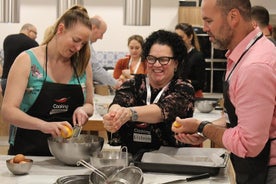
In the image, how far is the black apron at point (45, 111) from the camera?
2723mm

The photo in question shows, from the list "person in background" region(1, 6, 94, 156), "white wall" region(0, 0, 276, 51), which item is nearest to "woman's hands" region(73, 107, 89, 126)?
"person in background" region(1, 6, 94, 156)

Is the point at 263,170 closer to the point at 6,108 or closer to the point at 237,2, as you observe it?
the point at 237,2

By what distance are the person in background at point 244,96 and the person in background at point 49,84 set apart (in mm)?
778

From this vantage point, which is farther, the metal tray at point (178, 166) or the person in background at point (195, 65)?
the person in background at point (195, 65)

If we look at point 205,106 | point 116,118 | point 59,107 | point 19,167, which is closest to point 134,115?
point 116,118

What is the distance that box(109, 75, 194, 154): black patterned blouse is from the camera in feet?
8.96

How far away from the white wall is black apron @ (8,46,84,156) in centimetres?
642

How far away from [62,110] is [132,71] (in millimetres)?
3446

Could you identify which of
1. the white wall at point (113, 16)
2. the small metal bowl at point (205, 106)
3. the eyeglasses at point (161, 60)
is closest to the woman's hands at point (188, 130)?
the eyeglasses at point (161, 60)

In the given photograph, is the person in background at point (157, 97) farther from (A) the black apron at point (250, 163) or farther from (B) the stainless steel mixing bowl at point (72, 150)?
(A) the black apron at point (250, 163)

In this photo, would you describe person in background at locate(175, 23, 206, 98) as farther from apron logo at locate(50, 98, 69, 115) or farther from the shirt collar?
the shirt collar

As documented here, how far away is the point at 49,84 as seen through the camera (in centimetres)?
272

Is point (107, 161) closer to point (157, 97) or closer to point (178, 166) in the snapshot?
point (178, 166)

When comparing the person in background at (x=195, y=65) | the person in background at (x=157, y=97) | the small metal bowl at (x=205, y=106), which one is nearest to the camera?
the person in background at (x=157, y=97)
